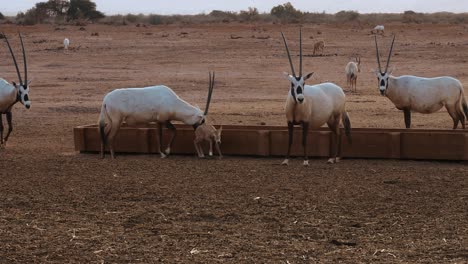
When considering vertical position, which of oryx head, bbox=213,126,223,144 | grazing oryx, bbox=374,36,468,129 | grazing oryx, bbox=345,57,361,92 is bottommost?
grazing oryx, bbox=345,57,361,92

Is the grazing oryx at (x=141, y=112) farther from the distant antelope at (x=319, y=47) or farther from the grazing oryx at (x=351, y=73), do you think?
the distant antelope at (x=319, y=47)

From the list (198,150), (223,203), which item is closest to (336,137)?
(198,150)

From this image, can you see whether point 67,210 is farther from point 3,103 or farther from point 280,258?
point 3,103

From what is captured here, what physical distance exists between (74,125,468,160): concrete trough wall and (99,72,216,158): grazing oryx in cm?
32

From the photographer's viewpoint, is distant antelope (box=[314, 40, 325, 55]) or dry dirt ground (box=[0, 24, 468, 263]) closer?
dry dirt ground (box=[0, 24, 468, 263])

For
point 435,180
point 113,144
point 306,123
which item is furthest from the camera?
point 113,144

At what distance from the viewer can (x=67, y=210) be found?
969 cm

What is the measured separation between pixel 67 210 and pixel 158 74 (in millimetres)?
20321

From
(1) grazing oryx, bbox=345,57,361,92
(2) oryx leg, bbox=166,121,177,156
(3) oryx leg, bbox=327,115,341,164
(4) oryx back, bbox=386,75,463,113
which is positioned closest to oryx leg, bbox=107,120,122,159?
(2) oryx leg, bbox=166,121,177,156

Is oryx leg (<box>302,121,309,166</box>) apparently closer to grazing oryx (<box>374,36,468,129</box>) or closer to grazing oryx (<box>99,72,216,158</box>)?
grazing oryx (<box>99,72,216,158</box>)

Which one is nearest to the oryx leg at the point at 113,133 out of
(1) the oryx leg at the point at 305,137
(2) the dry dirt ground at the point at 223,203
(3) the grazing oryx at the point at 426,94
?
(2) the dry dirt ground at the point at 223,203

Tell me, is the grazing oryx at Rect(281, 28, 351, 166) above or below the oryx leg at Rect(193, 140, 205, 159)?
above

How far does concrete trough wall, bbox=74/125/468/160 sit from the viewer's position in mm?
12969

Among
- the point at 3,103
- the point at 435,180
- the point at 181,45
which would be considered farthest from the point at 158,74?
the point at 435,180
